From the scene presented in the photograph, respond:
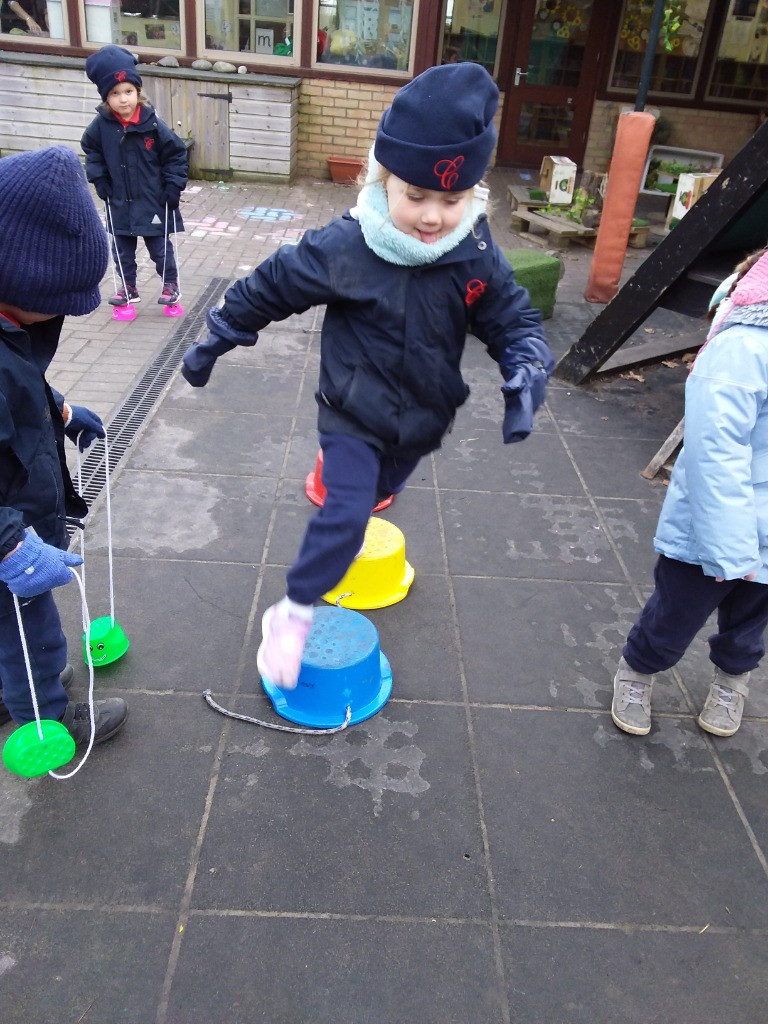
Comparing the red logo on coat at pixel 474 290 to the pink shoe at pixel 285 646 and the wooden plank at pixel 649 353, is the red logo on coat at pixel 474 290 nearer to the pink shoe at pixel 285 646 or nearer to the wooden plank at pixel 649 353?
the pink shoe at pixel 285 646

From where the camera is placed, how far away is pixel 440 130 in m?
2.12

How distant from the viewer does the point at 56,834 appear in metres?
2.27

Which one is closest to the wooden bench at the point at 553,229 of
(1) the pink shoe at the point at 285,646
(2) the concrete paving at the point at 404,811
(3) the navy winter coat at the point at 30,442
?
(2) the concrete paving at the point at 404,811

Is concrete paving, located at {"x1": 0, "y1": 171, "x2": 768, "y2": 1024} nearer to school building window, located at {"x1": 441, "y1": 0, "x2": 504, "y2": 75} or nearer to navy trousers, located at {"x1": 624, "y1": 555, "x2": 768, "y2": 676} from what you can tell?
navy trousers, located at {"x1": 624, "y1": 555, "x2": 768, "y2": 676}

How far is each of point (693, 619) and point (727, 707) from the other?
46 cm

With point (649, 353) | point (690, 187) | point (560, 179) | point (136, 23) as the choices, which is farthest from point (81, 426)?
point (136, 23)

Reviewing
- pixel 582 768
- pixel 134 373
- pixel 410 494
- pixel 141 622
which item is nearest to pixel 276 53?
pixel 134 373

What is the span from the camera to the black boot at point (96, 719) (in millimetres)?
2504

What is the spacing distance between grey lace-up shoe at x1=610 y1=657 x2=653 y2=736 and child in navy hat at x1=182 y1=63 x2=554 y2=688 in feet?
3.38

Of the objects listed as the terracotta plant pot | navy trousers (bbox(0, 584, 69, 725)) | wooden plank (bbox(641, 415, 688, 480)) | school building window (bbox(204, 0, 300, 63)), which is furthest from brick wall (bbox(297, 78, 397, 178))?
navy trousers (bbox(0, 584, 69, 725))

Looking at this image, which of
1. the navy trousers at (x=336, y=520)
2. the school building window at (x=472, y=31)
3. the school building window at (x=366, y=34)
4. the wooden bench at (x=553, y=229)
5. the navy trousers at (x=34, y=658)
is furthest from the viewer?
the school building window at (x=472, y=31)

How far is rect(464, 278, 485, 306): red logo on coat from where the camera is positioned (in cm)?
239

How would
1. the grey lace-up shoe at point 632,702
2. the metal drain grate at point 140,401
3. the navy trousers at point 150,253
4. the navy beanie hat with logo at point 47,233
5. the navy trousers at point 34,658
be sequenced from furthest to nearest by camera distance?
the navy trousers at point 150,253
the metal drain grate at point 140,401
the grey lace-up shoe at point 632,702
the navy trousers at point 34,658
the navy beanie hat with logo at point 47,233

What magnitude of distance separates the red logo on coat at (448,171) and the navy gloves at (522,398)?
0.56 m
